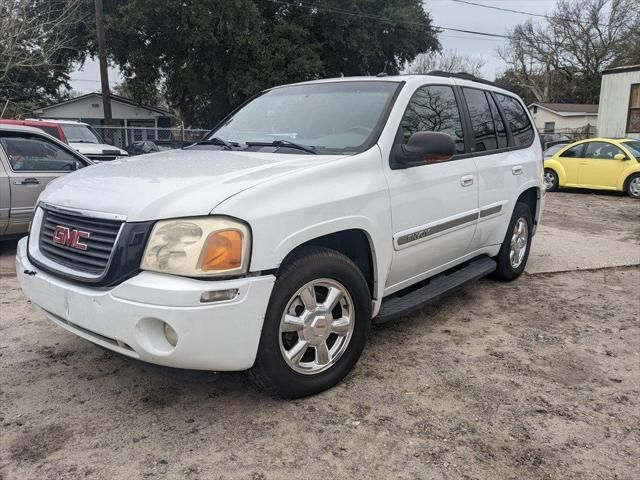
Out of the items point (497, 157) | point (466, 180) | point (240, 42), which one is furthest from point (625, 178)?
point (240, 42)

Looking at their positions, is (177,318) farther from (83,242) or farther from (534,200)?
(534,200)

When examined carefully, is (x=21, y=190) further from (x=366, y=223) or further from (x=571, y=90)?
(x=571, y=90)

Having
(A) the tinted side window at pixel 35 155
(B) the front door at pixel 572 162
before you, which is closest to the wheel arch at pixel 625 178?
(B) the front door at pixel 572 162

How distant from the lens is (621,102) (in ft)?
77.6

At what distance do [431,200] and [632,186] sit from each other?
464 inches

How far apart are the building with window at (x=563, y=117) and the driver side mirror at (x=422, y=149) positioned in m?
39.3

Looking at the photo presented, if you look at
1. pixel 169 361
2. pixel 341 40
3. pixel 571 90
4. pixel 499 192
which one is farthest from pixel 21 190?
pixel 571 90

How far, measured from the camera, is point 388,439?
8.84ft

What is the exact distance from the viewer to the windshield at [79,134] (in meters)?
12.9

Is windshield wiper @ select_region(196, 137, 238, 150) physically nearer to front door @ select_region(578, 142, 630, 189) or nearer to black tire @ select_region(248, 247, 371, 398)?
→ black tire @ select_region(248, 247, 371, 398)

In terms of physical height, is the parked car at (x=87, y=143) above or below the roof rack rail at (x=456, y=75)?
below

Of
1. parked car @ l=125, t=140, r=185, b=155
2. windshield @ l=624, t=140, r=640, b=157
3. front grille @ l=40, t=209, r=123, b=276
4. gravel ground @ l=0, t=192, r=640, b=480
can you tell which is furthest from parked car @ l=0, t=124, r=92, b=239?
windshield @ l=624, t=140, r=640, b=157

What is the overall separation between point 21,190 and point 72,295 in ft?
13.9

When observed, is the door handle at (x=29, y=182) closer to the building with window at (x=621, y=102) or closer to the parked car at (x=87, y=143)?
the parked car at (x=87, y=143)
